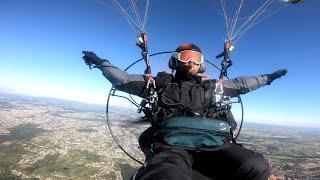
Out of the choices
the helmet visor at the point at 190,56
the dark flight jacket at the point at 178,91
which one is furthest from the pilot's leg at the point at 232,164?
the helmet visor at the point at 190,56

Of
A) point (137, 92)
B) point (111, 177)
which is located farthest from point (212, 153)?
point (111, 177)

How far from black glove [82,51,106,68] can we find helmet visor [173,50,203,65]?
53.4 inches

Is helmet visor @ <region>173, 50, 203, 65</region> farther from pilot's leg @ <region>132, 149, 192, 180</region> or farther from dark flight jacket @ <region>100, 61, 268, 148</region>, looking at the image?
pilot's leg @ <region>132, 149, 192, 180</region>

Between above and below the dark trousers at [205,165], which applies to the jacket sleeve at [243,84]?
above

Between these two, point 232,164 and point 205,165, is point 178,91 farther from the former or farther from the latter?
point 232,164

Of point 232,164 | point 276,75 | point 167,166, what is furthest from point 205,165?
point 276,75

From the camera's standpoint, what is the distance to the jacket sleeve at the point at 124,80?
494 centimetres

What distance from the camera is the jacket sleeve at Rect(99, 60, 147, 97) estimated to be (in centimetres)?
494

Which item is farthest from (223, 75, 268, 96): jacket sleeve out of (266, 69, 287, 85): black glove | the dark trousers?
the dark trousers

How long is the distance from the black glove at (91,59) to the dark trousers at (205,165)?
188 centimetres

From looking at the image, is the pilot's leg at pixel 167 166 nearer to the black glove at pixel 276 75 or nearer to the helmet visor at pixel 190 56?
the helmet visor at pixel 190 56

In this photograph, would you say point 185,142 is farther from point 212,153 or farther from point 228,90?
point 228,90

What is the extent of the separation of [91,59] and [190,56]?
66.1 inches

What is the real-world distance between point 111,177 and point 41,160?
23.3 m
